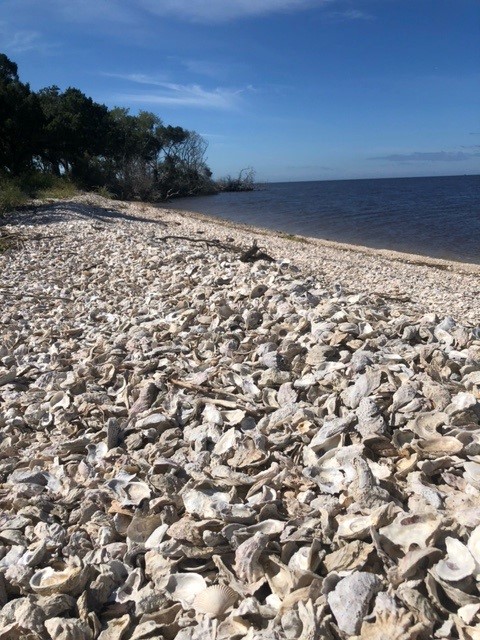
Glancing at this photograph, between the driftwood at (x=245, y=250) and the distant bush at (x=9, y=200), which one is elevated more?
the distant bush at (x=9, y=200)

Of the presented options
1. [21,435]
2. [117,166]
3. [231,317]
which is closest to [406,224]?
[117,166]

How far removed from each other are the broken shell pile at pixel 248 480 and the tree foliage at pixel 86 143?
22.2 meters

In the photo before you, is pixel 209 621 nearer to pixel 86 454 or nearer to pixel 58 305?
pixel 86 454

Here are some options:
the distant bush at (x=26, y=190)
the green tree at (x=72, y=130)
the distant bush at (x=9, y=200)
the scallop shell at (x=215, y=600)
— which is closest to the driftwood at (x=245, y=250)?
the distant bush at (x=9, y=200)

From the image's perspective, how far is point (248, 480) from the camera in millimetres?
2352

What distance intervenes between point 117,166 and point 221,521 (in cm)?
3932

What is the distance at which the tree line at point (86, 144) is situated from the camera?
2603cm

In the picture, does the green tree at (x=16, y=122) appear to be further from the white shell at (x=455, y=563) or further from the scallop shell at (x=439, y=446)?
the white shell at (x=455, y=563)

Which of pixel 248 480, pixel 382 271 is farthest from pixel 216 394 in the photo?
pixel 382 271

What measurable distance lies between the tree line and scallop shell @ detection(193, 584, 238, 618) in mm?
22505

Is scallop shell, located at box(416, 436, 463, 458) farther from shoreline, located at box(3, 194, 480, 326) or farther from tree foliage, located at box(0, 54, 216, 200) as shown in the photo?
tree foliage, located at box(0, 54, 216, 200)

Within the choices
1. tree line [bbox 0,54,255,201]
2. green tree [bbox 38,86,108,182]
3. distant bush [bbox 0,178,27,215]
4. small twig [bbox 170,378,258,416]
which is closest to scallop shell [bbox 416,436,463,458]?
small twig [bbox 170,378,258,416]

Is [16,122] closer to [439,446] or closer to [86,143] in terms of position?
[86,143]

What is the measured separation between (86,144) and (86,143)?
89mm
